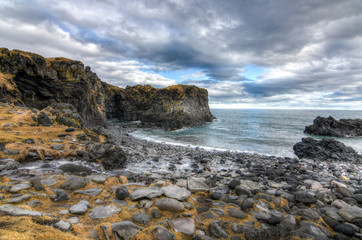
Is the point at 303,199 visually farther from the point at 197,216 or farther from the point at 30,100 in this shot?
the point at 30,100

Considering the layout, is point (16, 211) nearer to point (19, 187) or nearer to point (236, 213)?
point (19, 187)

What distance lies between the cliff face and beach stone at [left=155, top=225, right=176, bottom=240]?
63.8ft

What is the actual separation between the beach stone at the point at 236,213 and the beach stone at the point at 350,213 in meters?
3.02

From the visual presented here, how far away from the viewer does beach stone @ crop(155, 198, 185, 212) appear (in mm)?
4969

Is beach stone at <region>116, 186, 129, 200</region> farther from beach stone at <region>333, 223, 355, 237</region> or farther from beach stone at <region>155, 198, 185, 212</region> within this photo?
beach stone at <region>333, 223, 355, 237</region>

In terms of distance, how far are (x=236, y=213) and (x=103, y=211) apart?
3.87 meters

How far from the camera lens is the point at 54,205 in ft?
15.5

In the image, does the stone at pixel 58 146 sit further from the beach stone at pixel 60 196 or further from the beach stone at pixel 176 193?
the beach stone at pixel 176 193

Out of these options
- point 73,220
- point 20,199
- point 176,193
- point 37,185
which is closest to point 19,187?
point 37,185

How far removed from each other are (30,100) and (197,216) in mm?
31446

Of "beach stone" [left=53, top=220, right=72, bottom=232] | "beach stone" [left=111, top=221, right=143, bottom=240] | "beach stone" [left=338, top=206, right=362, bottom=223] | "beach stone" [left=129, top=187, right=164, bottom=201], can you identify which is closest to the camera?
"beach stone" [left=53, top=220, right=72, bottom=232]

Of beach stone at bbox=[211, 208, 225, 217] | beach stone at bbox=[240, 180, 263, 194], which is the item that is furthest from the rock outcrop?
beach stone at bbox=[211, 208, 225, 217]

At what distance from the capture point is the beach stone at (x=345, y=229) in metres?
4.66

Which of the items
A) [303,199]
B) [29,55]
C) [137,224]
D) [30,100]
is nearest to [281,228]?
[303,199]
